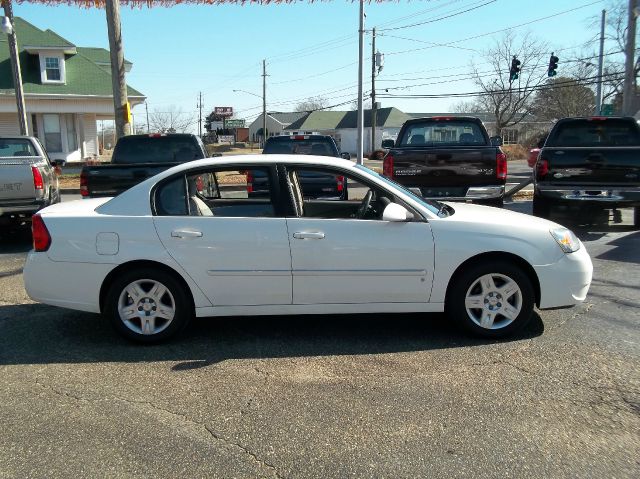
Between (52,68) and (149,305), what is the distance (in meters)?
28.2

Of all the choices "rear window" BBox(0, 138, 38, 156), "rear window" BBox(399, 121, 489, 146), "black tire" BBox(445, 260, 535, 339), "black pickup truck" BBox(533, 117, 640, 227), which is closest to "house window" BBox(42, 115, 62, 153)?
"rear window" BBox(0, 138, 38, 156)

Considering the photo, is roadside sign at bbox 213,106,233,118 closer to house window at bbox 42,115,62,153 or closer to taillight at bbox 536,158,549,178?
house window at bbox 42,115,62,153

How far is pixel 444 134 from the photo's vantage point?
10.3 m

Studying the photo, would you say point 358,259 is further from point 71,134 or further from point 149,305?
point 71,134

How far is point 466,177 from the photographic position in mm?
8945

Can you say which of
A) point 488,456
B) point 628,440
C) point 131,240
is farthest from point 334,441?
point 131,240

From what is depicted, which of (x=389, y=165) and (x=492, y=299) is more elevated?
(x=389, y=165)

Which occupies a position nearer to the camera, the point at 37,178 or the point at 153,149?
the point at 37,178

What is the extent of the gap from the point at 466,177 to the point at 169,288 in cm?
575

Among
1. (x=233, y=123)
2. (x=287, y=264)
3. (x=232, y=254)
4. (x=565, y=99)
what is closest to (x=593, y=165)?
(x=287, y=264)

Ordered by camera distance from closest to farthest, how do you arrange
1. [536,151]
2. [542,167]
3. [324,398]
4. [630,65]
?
[324,398]
[542,167]
[536,151]
[630,65]

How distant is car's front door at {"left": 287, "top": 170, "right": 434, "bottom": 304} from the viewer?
15.1 ft

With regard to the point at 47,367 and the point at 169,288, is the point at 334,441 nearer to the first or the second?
the point at 169,288

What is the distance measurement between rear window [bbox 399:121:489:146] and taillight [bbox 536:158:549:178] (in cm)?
96
